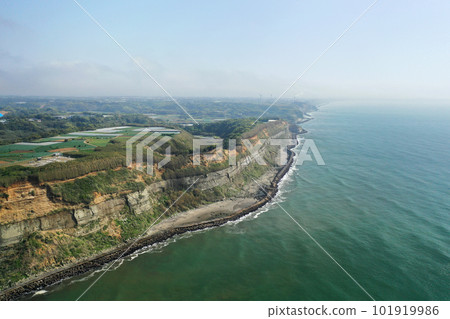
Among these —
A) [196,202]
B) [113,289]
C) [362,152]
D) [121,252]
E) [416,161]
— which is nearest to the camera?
[113,289]

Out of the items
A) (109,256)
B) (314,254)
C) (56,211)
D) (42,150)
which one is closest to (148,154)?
(56,211)

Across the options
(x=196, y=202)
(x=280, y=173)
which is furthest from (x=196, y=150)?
(x=280, y=173)

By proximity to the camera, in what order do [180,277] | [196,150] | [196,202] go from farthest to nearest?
[196,150]
[196,202]
[180,277]

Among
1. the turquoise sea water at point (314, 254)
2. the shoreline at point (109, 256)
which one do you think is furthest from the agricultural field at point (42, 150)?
the turquoise sea water at point (314, 254)

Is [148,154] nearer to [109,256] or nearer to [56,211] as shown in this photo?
[56,211]

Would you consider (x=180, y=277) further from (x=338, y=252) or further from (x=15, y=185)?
(x=15, y=185)

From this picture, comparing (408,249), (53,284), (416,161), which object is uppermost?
(416,161)

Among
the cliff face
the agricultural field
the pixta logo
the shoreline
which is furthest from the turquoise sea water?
the agricultural field
